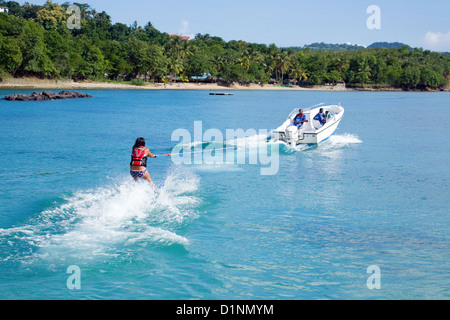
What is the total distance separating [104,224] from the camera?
1220 cm

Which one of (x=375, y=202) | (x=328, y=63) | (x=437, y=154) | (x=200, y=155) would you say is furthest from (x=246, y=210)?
(x=328, y=63)

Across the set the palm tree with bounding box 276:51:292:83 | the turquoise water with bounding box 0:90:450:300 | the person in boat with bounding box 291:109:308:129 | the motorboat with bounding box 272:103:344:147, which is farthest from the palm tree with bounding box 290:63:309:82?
the turquoise water with bounding box 0:90:450:300

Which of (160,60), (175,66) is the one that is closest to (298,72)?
(175,66)

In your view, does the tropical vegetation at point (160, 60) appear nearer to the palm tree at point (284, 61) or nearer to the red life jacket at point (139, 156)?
the palm tree at point (284, 61)

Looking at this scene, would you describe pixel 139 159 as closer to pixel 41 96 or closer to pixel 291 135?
pixel 291 135

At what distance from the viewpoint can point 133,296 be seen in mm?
8586

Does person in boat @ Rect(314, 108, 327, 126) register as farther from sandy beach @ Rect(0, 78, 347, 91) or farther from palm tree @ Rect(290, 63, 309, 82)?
palm tree @ Rect(290, 63, 309, 82)

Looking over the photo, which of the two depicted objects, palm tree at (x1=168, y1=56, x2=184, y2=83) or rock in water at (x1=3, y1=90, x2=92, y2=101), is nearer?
rock in water at (x1=3, y1=90, x2=92, y2=101)

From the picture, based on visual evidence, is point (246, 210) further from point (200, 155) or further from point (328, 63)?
point (328, 63)

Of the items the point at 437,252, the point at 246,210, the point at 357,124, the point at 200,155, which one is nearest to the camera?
the point at 437,252

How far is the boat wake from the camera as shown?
10.6 metres

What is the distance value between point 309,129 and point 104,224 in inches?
750

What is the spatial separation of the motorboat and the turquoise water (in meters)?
1.61

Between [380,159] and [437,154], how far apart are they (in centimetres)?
460
